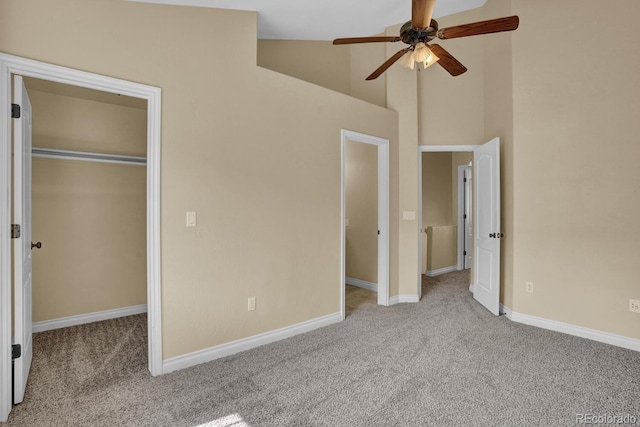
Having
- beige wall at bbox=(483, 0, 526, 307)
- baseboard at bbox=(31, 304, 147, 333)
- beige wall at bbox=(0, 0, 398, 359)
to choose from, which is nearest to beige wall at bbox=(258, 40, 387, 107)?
beige wall at bbox=(0, 0, 398, 359)

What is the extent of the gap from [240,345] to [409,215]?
2687mm

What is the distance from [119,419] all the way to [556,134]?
440cm

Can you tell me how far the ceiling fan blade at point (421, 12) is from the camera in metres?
2.07

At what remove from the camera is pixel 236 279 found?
288 cm

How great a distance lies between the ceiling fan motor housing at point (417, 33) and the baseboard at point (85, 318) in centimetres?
402

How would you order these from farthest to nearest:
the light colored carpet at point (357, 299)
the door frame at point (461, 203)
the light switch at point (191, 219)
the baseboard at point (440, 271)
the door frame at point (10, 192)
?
the door frame at point (461, 203)
the baseboard at point (440, 271)
the light colored carpet at point (357, 299)
the light switch at point (191, 219)
the door frame at point (10, 192)

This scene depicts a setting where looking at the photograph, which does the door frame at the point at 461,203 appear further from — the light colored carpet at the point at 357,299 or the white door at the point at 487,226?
the light colored carpet at the point at 357,299

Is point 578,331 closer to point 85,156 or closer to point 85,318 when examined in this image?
point 85,318

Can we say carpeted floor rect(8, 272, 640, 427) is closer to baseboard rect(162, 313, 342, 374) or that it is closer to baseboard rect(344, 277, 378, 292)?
baseboard rect(162, 313, 342, 374)

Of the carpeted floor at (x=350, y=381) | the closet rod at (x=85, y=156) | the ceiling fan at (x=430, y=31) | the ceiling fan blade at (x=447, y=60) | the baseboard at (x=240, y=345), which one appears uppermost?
the ceiling fan at (x=430, y=31)

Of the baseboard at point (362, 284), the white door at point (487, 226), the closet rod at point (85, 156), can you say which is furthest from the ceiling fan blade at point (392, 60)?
the baseboard at point (362, 284)

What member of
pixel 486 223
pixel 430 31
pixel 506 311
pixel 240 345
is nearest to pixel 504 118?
pixel 486 223

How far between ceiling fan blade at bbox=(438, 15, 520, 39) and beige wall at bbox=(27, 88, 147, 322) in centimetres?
347

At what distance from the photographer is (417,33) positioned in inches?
93.1
